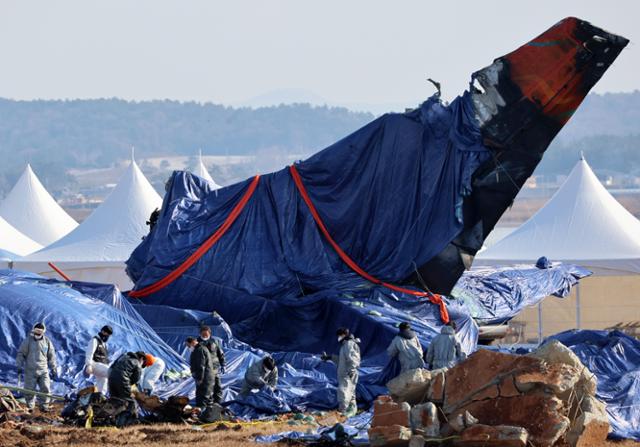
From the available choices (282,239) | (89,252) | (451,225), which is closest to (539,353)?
(451,225)

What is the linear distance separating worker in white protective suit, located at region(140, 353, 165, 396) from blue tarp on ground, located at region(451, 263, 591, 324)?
20.1ft

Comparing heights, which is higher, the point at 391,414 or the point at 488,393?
the point at 488,393

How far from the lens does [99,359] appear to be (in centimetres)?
1812

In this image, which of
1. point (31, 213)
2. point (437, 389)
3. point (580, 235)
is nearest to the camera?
point (437, 389)

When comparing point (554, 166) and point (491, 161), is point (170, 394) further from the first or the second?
point (554, 166)

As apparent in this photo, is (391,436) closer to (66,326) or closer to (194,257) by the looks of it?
(66,326)

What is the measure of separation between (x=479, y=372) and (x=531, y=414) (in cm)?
85

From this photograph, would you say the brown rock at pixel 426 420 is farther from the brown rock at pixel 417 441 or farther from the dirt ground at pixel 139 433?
the dirt ground at pixel 139 433

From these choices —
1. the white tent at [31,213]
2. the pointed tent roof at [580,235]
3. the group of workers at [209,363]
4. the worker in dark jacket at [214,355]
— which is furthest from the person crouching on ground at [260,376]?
the white tent at [31,213]

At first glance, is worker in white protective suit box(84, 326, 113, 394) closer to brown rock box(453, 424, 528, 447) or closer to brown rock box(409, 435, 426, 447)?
brown rock box(409, 435, 426, 447)

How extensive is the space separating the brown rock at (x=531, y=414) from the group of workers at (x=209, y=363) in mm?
3339

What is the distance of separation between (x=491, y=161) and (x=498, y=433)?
8163mm

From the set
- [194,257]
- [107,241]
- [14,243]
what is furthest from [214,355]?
[14,243]

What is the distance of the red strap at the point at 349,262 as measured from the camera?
21.9 metres
